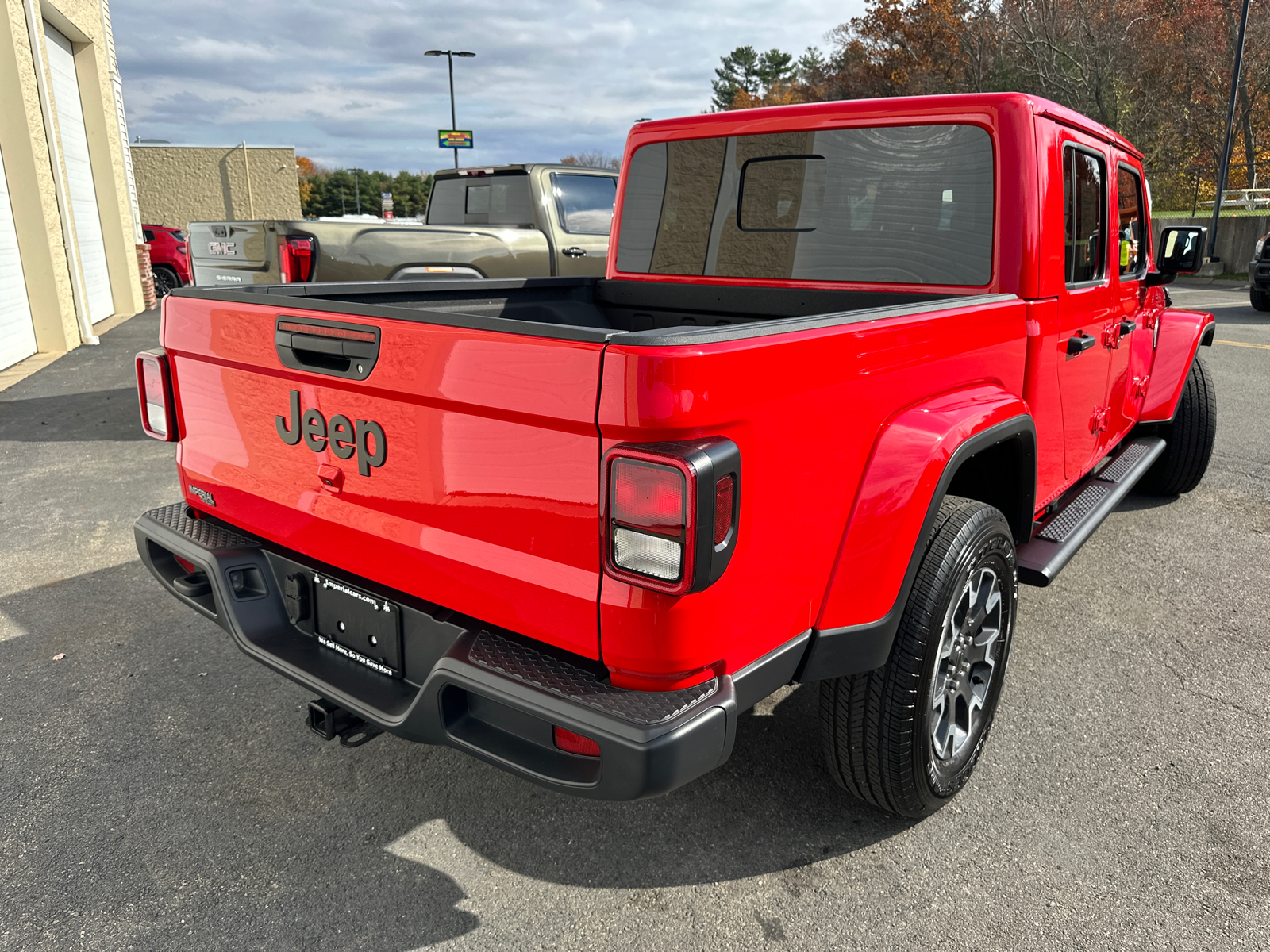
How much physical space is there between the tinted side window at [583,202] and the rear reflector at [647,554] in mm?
7428

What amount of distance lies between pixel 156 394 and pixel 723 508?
2082 millimetres

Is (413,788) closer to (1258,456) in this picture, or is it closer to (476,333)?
(476,333)

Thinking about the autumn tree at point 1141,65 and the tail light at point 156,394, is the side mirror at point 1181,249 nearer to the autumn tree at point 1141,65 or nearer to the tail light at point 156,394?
the tail light at point 156,394

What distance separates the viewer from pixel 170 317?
264 cm

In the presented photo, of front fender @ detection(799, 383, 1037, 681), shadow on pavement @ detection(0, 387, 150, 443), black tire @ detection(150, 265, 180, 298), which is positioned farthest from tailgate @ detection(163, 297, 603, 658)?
black tire @ detection(150, 265, 180, 298)

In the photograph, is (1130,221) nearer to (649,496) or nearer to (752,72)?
(649,496)

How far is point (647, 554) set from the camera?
1.64 metres

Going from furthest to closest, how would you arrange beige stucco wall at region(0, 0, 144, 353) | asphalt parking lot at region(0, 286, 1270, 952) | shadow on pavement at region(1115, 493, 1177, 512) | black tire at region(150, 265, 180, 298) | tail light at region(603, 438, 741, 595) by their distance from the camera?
black tire at region(150, 265, 180, 298) → beige stucco wall at region(0, 0, 144, 353) → shadow on pavement at region(1115, 493, 1177, 512) → asphalt parking lot at region(0, 286, 1270, 952) → tail light at region(603, 438, 741, 595)

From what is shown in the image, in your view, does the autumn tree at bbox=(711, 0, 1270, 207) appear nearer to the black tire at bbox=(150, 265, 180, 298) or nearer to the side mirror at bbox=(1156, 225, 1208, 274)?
the black tire at bbox=(150, 265, 180, 298)

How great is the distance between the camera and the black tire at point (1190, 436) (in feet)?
16.9

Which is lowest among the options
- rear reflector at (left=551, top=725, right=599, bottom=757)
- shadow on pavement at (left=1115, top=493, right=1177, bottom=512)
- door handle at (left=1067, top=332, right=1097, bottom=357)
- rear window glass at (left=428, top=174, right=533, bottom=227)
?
shadow on pavement at (left=1115, top=493, right=1177, bottom=512)

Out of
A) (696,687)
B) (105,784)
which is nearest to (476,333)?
(696,687)

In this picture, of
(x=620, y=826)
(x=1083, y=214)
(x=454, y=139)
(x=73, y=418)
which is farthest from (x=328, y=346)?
(x=454, y=139)

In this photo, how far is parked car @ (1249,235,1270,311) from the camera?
Answer: 14255mm
